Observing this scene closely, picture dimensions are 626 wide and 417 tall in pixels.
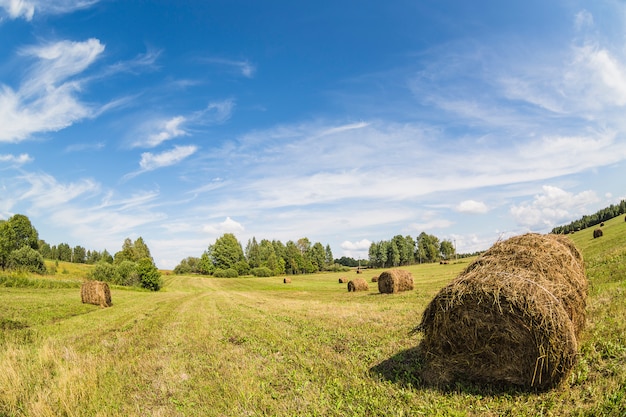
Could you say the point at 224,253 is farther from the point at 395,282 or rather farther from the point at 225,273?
the point at 395,282

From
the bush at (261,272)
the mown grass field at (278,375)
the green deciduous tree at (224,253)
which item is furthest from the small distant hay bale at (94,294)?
the green deciduous tree at (224,253)

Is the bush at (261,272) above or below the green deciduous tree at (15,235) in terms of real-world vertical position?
below

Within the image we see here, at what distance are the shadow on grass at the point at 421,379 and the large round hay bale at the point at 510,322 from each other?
0.09 metres

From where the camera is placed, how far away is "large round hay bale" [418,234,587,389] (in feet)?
20.1

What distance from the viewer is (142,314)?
68.5 ft

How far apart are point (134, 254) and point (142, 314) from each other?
8999 cm

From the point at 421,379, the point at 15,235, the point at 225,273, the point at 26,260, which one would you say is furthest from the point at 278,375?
the point at 225,273

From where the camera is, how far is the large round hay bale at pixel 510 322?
20.1 ft

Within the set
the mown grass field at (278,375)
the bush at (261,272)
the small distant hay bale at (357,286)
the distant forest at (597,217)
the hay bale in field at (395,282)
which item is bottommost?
the bush at (261,272)

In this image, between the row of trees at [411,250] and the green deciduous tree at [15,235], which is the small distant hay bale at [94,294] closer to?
the green deciduous tree at [15,235]

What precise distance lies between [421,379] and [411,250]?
136722 mm

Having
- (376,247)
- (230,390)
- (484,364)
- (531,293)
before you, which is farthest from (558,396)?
(376,247)

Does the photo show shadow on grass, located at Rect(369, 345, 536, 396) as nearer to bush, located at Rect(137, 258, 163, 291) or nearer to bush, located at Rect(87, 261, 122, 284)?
bush, located at Rect(137, 258, 163, 291)

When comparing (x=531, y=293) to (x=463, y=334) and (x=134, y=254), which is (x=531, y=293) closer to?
(x=463, y=334)
